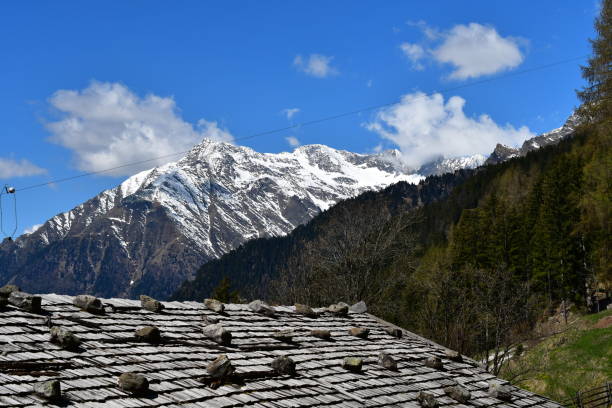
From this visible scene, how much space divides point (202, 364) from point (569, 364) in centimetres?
2375

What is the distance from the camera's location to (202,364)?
6977mm

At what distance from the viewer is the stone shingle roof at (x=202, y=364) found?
562cm

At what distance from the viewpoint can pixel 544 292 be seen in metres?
52.6

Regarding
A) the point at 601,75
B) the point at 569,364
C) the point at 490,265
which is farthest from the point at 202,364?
the point at 490,265

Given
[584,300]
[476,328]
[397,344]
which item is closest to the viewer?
[397,344]

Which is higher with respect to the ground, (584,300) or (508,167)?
(508,167)

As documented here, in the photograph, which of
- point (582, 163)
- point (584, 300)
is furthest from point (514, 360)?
point (582, 163)

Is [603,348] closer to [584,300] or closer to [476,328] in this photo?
[476,328]

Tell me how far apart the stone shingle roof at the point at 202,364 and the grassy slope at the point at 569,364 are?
41.7 ft

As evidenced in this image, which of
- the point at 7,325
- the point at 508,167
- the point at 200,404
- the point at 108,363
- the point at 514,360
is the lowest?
the point at 514,360

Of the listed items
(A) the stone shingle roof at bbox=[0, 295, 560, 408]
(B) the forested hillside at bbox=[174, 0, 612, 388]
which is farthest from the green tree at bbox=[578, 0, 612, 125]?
(A) the stone shingle roof at bbox=[0, 295, 560, 408]

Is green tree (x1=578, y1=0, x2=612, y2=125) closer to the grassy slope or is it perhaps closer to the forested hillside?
the forested hillside

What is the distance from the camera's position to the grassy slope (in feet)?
77.1

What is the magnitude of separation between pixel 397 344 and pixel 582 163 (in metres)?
60.8
